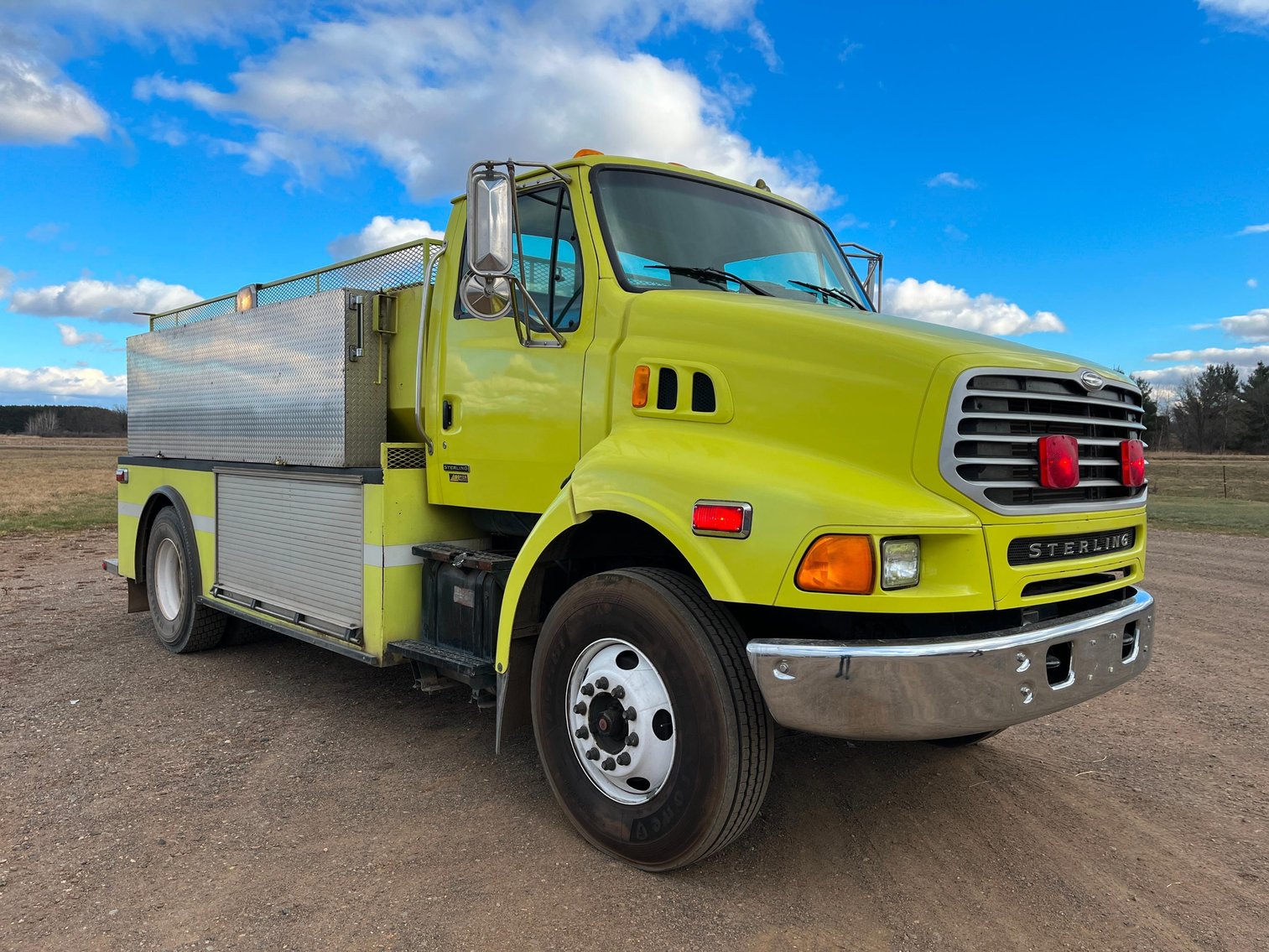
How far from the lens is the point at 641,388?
11.6 ft

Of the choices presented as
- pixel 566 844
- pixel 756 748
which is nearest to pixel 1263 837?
pixel 756 748

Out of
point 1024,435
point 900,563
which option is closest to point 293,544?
point 900,563

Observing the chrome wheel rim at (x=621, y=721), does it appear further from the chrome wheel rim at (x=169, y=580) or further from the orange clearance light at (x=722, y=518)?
the chrome wheel rim at (x=169, y=580)

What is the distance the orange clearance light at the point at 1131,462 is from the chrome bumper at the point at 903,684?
89cm

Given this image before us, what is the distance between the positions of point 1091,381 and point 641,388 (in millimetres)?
1643

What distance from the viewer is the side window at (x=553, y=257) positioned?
12.8ft

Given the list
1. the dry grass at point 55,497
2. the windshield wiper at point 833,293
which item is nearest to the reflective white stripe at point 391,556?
the windshield wiper at point 833,293

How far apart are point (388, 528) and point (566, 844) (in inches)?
71.8

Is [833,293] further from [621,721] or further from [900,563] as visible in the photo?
[621,721]

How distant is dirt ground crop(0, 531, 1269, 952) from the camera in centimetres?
299

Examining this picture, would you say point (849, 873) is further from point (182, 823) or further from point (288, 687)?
point (288, 687)

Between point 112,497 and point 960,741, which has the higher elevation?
point 960,741

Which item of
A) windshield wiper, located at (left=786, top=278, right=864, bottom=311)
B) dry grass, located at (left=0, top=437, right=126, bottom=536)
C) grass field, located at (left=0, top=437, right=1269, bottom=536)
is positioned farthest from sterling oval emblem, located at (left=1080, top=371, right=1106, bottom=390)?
dry grass, located at (left=0, top=437, right=126, bottom=536)

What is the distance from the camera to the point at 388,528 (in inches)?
180
